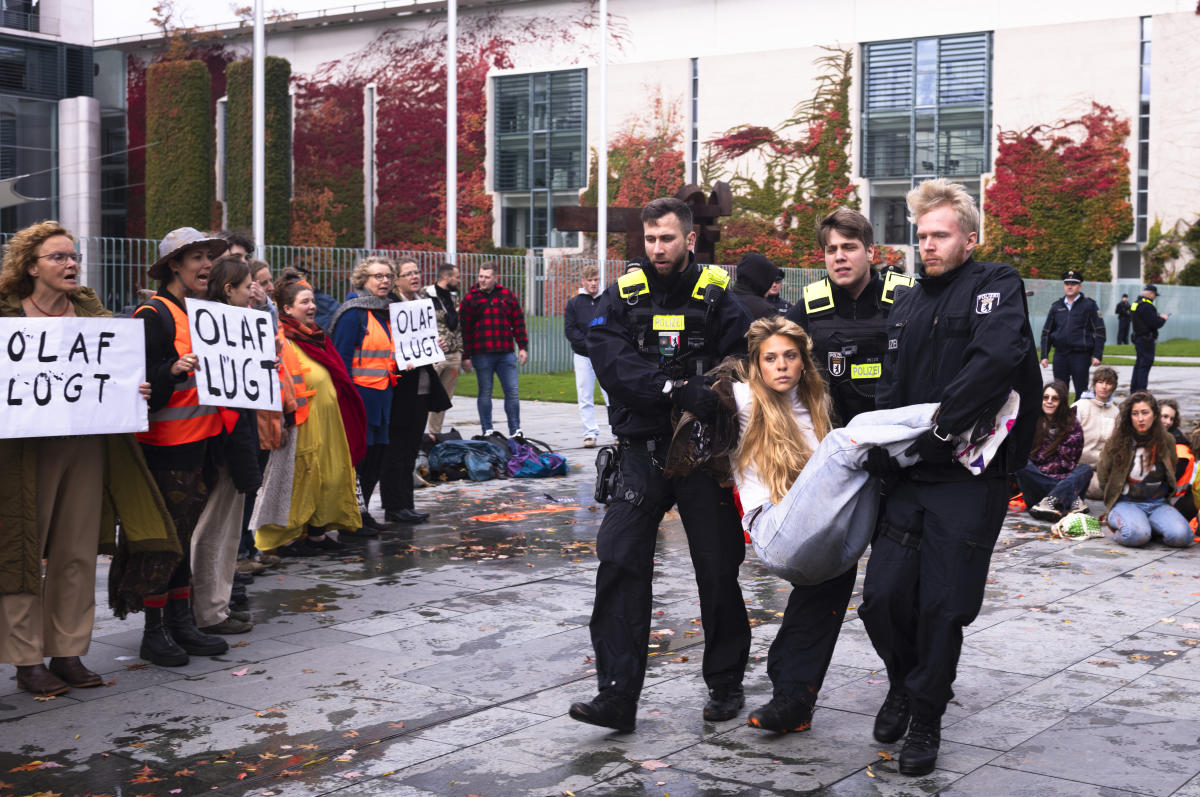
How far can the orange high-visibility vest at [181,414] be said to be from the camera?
6141 millimetres

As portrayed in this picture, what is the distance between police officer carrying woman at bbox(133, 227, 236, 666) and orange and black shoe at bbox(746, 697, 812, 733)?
8.98ft

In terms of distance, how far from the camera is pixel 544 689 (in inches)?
220

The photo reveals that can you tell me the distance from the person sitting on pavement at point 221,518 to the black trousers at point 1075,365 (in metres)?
14.7

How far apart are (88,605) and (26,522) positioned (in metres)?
0.49

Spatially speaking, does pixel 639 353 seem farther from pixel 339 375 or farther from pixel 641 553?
pixel 339 375

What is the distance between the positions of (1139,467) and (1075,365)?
9569 millimetres

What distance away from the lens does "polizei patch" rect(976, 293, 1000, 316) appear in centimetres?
447

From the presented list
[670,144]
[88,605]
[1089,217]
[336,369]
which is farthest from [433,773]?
[670,144]

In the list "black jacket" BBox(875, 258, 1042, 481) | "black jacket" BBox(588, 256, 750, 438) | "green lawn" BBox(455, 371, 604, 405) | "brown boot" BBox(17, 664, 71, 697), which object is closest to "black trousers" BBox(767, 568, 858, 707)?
"black jacket" BBox(875, 258, 1042, 481)

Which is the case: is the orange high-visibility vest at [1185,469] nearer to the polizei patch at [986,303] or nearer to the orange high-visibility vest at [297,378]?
the polizei patch at [986,303]

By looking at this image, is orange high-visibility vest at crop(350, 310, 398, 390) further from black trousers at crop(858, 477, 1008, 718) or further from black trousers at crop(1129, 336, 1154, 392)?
black trousers at crop(1129, 336, 1154, 392)

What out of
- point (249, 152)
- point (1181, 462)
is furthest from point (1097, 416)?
point (249, 152)

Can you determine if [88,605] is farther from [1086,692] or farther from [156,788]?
[1086,692]

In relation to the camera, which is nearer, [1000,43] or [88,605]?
[88,605]
